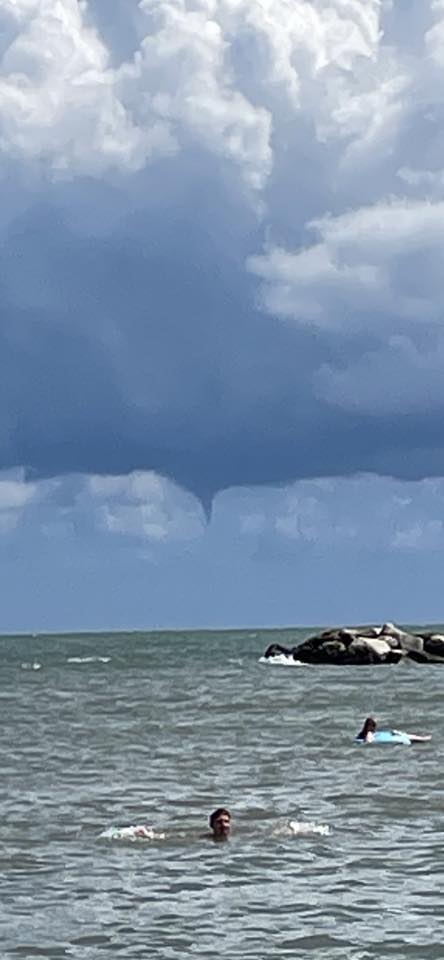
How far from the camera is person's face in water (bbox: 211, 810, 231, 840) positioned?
26.5 metres

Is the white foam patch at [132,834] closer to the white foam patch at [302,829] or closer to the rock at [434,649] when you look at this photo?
the white foam patch at [302,829]

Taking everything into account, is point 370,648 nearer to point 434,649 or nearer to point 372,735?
point 434,649

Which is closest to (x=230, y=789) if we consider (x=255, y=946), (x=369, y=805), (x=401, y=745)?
(x=369, y=805)

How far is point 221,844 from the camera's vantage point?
86.6ft

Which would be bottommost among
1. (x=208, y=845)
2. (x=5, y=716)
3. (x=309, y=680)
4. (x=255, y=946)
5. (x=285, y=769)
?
(x=255, y=946)

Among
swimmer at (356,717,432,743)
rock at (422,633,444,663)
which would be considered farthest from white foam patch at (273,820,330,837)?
rock at (422,633,444,663)

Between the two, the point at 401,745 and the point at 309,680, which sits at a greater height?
the point at 309,680

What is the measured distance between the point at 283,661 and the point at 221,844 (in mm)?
85512

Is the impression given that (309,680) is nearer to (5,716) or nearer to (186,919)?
(5,716)

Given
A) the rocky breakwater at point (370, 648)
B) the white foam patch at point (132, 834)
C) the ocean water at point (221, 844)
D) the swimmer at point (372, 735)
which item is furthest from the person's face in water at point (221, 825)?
the rocky breakwater at point (370, 648)

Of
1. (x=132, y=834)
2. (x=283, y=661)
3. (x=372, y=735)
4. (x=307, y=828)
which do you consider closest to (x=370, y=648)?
(x=283, y=661)

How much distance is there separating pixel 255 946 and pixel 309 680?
6810cm

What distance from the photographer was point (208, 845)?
26.3 meters

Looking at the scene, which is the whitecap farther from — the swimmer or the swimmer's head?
the swimmer
